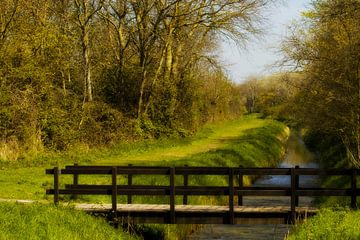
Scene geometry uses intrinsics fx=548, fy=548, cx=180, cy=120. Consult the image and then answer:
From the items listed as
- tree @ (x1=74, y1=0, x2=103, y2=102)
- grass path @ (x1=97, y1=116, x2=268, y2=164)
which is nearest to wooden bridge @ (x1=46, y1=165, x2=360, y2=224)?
grass path @ (x1=97, y1=116, x2=268, y2=164)

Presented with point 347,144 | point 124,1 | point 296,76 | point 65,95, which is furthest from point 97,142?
point 347,144

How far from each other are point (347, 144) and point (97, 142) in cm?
1446

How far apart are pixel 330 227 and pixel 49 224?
5994 millimetres

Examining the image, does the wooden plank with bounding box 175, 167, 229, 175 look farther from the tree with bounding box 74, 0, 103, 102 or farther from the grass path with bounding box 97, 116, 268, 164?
the tree with bounding box 74, 0, 103, 102

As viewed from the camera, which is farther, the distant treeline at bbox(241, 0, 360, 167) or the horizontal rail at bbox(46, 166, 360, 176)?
the distant treeline at bbox(241, 0, 360, 167)

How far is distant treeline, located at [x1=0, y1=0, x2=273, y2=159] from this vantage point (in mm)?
26578

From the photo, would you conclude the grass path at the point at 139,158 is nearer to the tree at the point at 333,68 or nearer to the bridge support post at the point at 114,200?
the bridge support post at the point at 114,200

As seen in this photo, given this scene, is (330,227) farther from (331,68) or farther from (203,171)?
(331,68)

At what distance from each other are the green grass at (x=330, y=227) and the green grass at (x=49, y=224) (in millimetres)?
4095

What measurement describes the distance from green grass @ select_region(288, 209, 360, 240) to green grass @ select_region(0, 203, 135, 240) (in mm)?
4095

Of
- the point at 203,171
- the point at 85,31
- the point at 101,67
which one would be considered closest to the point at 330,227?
the point at 203,171

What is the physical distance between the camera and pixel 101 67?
37.7 metres

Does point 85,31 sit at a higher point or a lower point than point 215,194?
higher

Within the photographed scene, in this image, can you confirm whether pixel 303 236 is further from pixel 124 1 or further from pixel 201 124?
pixel 201 124
